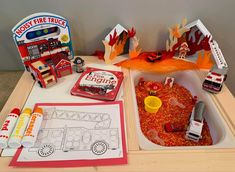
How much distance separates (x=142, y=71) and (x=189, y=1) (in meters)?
0.35

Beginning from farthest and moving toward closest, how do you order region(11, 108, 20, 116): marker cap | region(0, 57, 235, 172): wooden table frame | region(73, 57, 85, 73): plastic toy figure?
region(73, 57, 85, 73): plastic toy figure, region(11, 108, 20, 116): marker cap, region(0, 57, 235, 172): wooden table frame

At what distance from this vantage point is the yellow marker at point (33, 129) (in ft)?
1.63

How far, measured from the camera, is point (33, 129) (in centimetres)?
52

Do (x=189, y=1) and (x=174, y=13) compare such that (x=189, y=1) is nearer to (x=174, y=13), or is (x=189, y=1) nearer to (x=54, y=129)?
(x=174, y=13)

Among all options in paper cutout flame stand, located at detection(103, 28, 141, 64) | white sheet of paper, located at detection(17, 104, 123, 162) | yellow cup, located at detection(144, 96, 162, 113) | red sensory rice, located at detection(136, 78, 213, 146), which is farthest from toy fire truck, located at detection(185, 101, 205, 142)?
paper cutout flame stand, located at detection(103, 28, 141, 64)

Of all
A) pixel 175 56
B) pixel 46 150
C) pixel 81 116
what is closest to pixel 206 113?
pixel 175 56

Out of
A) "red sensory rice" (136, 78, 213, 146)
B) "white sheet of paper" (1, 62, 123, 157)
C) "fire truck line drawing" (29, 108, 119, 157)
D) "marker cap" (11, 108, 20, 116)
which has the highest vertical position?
"marker cap" (11, 108, 20, 116)

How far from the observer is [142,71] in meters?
0.82

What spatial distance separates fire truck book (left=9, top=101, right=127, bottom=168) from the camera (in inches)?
18.8

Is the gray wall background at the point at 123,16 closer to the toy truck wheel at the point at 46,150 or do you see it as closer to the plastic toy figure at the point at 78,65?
the plastic toy figure at the point at 78,65

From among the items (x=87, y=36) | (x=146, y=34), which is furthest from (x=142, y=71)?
(x=87, y=36)

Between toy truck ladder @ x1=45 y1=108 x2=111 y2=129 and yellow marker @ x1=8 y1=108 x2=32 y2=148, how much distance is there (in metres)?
0.07

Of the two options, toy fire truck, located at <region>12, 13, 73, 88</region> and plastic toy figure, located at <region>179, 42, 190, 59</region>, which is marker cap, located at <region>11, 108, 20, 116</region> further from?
plastic toy figure, located at <region>179, 42, 190, 59</region>

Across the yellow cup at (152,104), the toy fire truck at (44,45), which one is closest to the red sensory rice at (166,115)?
the yellow cup at (152,104)
